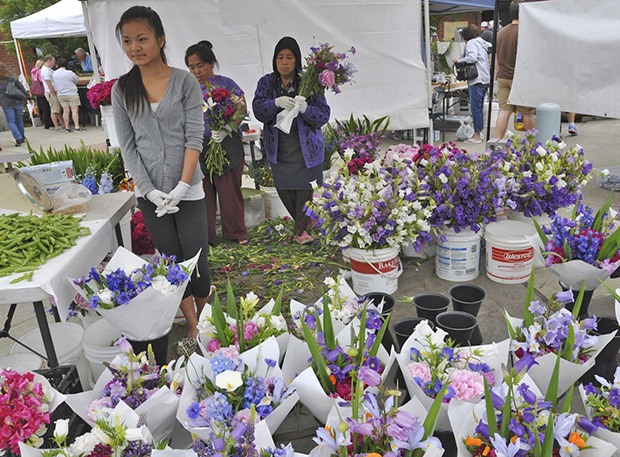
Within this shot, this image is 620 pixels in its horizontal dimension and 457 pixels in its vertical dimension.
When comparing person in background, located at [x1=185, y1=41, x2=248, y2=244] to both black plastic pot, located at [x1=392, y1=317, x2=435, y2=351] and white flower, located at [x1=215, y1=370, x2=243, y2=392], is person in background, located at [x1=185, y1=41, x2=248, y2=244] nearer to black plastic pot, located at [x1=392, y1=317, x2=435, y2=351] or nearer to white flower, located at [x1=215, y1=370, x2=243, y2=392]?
black plastic pot, located at [x1=392, y1=317, x2=435, y2=351]

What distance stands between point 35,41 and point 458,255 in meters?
16.3

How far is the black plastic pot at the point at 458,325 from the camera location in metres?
2.22

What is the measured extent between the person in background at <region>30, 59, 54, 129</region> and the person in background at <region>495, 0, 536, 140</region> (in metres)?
10.1

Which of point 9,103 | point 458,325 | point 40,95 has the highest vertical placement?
point 9,103

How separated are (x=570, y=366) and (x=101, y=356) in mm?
1910

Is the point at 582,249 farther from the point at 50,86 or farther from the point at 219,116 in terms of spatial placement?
the point at 50,86

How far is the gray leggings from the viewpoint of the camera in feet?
9.15

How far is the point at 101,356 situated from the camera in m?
2.36

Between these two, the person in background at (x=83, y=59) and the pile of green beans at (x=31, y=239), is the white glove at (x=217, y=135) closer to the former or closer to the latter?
the pile of green beans at (x=31, y=239)

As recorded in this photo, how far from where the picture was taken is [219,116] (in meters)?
4.10

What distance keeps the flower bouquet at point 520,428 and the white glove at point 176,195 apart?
1704 mm

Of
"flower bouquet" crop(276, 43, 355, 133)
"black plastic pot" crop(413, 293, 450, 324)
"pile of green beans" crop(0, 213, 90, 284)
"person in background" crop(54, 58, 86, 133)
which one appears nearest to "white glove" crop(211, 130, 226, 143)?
"flower bouquet" crop(276, 43, 355, 133)

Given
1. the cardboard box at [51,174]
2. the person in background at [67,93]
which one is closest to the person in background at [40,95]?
the person in background at [67,93]

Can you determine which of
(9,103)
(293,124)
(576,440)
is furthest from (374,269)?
(9,103)
